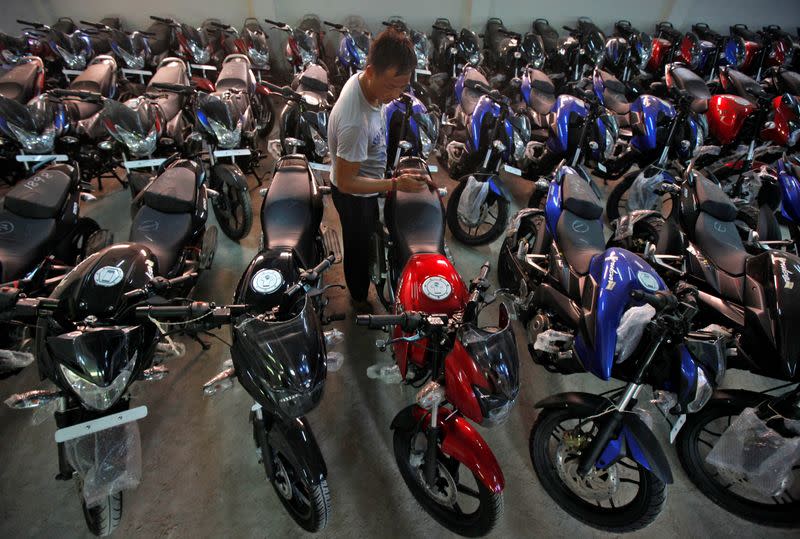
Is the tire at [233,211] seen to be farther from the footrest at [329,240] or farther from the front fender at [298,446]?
the front fender at [298,446]

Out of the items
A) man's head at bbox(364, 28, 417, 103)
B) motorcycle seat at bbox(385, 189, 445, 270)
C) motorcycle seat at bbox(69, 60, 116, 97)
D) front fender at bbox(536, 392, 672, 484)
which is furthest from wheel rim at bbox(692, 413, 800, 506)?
motorcycle seat at bbox(69, 60, 116, 97)

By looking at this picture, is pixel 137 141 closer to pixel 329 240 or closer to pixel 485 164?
pixel 329 240

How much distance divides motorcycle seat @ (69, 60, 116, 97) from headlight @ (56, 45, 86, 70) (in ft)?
2.35

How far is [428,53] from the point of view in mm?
5324

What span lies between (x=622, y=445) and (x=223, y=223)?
295 centimetres

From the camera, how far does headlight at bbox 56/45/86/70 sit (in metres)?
4.63

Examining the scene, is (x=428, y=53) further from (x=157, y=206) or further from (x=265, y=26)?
(x=157, y=206)

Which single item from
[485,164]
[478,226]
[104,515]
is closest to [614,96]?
[485,164]

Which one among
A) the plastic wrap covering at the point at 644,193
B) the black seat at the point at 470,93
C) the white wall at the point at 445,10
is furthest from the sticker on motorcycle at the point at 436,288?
the white wall at the point at 445,10

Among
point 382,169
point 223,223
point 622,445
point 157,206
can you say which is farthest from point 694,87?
point 157,206

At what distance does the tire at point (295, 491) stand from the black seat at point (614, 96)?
15.3ft

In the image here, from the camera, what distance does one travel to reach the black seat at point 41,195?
7.13 feet

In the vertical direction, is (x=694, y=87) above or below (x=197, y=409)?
above

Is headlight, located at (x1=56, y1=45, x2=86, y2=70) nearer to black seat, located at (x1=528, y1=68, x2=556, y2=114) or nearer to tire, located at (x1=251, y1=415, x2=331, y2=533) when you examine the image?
black seat, located at (x1=528, y1=68, x2=556, y2=114)
